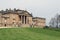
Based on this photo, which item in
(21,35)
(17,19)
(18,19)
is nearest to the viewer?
(21,35)

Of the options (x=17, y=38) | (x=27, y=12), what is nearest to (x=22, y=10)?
(x=27, y=12)

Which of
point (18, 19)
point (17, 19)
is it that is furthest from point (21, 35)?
point (18, 19)

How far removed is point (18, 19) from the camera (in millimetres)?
83688

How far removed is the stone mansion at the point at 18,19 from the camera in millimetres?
76544

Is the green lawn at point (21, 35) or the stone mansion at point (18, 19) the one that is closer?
the green lawn at point (21, 35)

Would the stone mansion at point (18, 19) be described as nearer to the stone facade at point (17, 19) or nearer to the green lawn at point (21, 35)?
the stone facade at point (17, 19)

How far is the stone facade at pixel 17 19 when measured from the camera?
76519 millimetres

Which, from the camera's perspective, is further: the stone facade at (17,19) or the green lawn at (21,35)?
the stone facade at (17,19)

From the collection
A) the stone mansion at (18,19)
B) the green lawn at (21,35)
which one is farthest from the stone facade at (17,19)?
the green lawn at (21,35)

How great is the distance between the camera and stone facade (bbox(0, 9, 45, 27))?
7652 cm

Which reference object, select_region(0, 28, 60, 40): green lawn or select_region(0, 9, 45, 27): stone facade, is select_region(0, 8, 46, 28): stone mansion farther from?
select_region(0, 28, 60, 40): green lawn

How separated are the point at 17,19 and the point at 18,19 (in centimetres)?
74

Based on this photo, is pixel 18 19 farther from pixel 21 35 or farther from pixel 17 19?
pixel 21 35

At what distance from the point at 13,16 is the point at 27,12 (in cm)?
691
